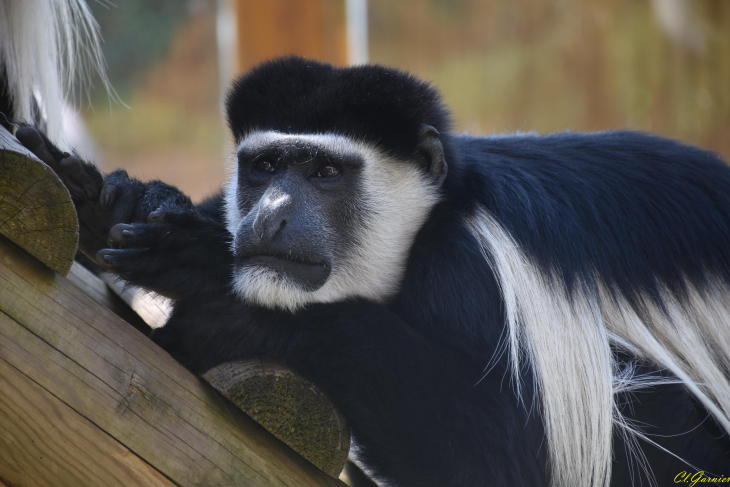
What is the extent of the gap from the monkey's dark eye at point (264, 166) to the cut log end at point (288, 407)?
0.57m

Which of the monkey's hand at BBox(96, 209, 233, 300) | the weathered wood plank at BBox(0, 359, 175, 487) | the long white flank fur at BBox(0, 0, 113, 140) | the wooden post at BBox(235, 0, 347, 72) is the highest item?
the wooden post at BBox(235, 0, 347, 72)

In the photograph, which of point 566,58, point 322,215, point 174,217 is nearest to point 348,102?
point 322,215

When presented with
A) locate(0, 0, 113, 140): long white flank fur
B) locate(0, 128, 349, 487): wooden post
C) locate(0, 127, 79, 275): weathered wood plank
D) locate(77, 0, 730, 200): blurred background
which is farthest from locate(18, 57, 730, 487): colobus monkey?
locate(77, 0, 730, 200): blurred background

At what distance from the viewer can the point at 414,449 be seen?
1.33 m

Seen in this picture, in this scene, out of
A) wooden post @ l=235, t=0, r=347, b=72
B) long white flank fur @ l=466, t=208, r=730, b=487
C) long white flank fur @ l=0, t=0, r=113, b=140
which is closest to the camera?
long white flank fur @ l=466, t=208, r=730, b=487

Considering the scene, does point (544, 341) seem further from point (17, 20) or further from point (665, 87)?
point (665, 87)

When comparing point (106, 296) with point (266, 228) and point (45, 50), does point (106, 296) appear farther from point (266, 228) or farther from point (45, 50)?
point (45, 50)

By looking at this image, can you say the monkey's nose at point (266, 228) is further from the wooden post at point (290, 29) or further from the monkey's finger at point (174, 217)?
A: the wooden post at point (290, 29)

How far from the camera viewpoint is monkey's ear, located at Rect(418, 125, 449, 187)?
1.62 m

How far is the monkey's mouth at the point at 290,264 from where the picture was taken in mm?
1472

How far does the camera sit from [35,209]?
107 centimetres

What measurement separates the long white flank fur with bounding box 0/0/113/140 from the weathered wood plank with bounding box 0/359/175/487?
3.69ft

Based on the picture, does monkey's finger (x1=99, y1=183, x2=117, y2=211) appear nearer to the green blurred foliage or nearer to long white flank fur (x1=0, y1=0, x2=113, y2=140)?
long white flank fur (x1=0, y1=0, x2=113, y2=140)
